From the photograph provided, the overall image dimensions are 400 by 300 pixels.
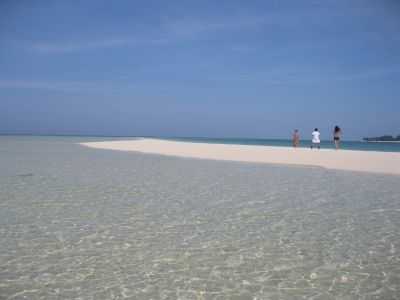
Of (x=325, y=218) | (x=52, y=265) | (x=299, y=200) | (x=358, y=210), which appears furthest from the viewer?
(x=299, y=200)

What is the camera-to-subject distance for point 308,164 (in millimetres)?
18484

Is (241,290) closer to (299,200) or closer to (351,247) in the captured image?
(351,247)

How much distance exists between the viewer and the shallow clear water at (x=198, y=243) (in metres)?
3.97

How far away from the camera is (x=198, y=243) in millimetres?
5488

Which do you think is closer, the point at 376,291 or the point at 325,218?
the point at 376,291

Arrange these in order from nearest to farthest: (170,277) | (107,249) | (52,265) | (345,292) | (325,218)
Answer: (345,292) → (170,277) → (52,265) → (107,249) → (325,218)

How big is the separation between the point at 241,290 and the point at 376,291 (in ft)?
4.94

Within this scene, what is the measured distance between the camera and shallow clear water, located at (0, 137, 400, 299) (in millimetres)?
3969

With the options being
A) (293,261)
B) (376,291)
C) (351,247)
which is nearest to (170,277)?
(293,261)

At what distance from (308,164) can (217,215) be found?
1242cm

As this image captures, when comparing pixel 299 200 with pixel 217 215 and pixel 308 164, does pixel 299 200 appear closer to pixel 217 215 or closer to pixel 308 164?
pixel 217 215

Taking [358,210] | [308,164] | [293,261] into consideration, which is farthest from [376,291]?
[308,164]

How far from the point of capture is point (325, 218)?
7.16 meters

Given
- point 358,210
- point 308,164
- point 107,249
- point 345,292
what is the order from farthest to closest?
point 308,164 < point 358,210 < point 107,249 < point 345,292
